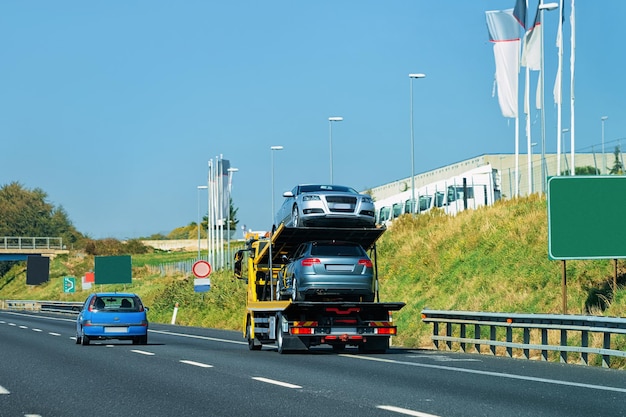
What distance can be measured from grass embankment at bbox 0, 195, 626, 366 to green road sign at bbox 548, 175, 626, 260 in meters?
1.30

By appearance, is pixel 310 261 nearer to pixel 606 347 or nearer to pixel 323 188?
pixel 323 188

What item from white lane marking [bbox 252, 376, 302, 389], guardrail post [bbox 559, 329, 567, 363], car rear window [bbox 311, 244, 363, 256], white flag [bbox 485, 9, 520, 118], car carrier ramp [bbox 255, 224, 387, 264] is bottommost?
white lane marking [bbox 252, 376, 302, 389]

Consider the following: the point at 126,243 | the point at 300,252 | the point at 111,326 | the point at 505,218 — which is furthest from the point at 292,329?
the point at 126,243

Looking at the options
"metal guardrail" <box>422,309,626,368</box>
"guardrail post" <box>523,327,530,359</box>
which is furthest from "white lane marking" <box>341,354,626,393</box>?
"guardrail post" <box>523,327,530,359</box>

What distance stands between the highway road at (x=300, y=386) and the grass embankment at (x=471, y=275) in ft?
15.4

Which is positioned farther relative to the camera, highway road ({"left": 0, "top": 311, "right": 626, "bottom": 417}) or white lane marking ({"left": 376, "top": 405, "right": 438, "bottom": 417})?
highway road ({"left": 0, "top": 311, "right": 626, "bottom": 417})

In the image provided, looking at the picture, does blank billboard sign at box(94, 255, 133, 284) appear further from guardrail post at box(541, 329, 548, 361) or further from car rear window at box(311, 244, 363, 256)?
guardrail post at box(541, 329, 548, 361)

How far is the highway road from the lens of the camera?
12828mm

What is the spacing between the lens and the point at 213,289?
2357 inches

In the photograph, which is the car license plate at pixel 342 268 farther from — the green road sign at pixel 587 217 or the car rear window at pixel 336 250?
the green road sign at pixel 587 217

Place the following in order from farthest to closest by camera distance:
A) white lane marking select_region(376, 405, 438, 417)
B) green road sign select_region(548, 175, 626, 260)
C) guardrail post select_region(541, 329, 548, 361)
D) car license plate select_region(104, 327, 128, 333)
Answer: car license plate select_region(104, 327, 128, 333) → green road sign select_region(548, 175, 626, 260) → guardrail post select_region(541, 329, 548, 361) → white lane marking select_region(376, 405, 438, 417)

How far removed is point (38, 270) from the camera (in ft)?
369

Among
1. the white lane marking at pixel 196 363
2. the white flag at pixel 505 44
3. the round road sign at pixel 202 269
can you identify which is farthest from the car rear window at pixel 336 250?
the round road sign at pixel 202 269

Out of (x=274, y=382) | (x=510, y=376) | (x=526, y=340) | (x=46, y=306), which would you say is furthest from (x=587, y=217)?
(x=46, y=306)
